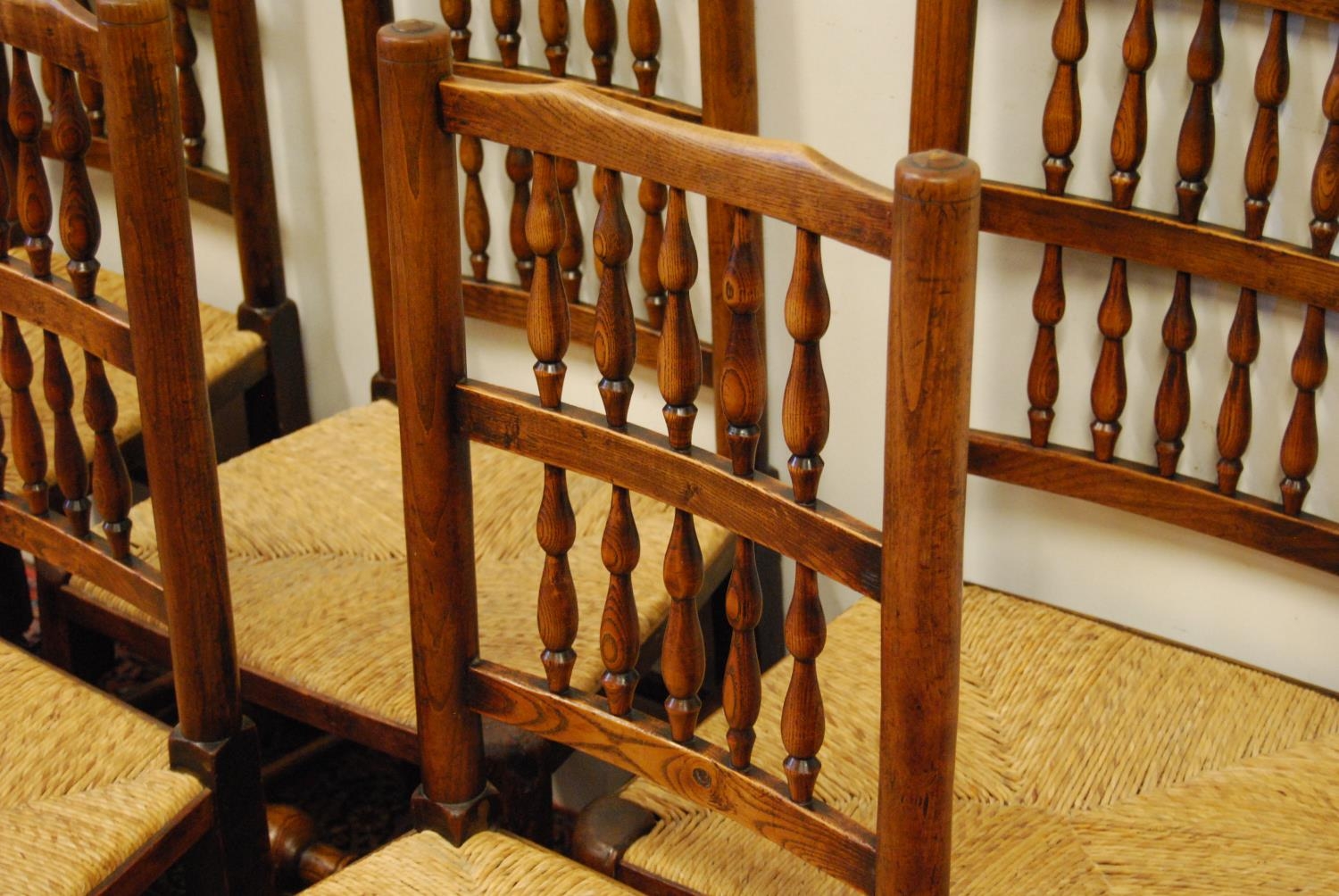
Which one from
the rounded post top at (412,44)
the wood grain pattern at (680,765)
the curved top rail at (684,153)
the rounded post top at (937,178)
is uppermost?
the rounded post top at (412,44)

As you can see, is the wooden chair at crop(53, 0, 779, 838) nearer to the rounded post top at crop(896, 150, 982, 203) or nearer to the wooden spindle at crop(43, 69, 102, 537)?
the wooden spindle at crop(43, 69, 102, 537)

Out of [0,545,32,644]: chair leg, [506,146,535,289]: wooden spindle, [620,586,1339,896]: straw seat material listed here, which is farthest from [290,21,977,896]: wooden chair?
[0,545,32,644]: chair leg

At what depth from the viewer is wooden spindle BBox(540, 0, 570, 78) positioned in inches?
51.2

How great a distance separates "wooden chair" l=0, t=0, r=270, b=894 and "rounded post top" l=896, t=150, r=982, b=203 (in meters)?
0.44

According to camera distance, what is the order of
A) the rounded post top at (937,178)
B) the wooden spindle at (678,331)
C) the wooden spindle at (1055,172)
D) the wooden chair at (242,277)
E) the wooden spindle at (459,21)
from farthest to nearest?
1. the wooden chair at (242,277)
2. the wooden spindle at (459,21)
3. the wooden spindle at (1055,172)
4. the wooden spindle at (678,331)
5. the rounded post top at (937,178)

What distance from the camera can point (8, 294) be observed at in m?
1.02

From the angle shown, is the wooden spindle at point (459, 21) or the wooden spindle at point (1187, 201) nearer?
the wooden spindle at point (1187, 201)

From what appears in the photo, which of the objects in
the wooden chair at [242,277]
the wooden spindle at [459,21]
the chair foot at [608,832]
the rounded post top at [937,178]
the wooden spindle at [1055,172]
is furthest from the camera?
the wooden chair at [242,277]

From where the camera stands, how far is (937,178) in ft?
2.14

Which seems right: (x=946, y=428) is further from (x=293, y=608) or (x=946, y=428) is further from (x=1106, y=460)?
(x=293, y=608)

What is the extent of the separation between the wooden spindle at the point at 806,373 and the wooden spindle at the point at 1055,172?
1.38ft

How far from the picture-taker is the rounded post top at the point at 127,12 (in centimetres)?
88

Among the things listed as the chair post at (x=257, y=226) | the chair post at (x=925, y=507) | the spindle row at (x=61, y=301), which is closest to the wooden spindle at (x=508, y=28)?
the chair post at (x=257, y=226)

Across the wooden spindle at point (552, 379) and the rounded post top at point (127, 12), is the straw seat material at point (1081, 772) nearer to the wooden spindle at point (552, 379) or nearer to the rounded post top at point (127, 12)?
the wooden spindle at point (552, 379)
